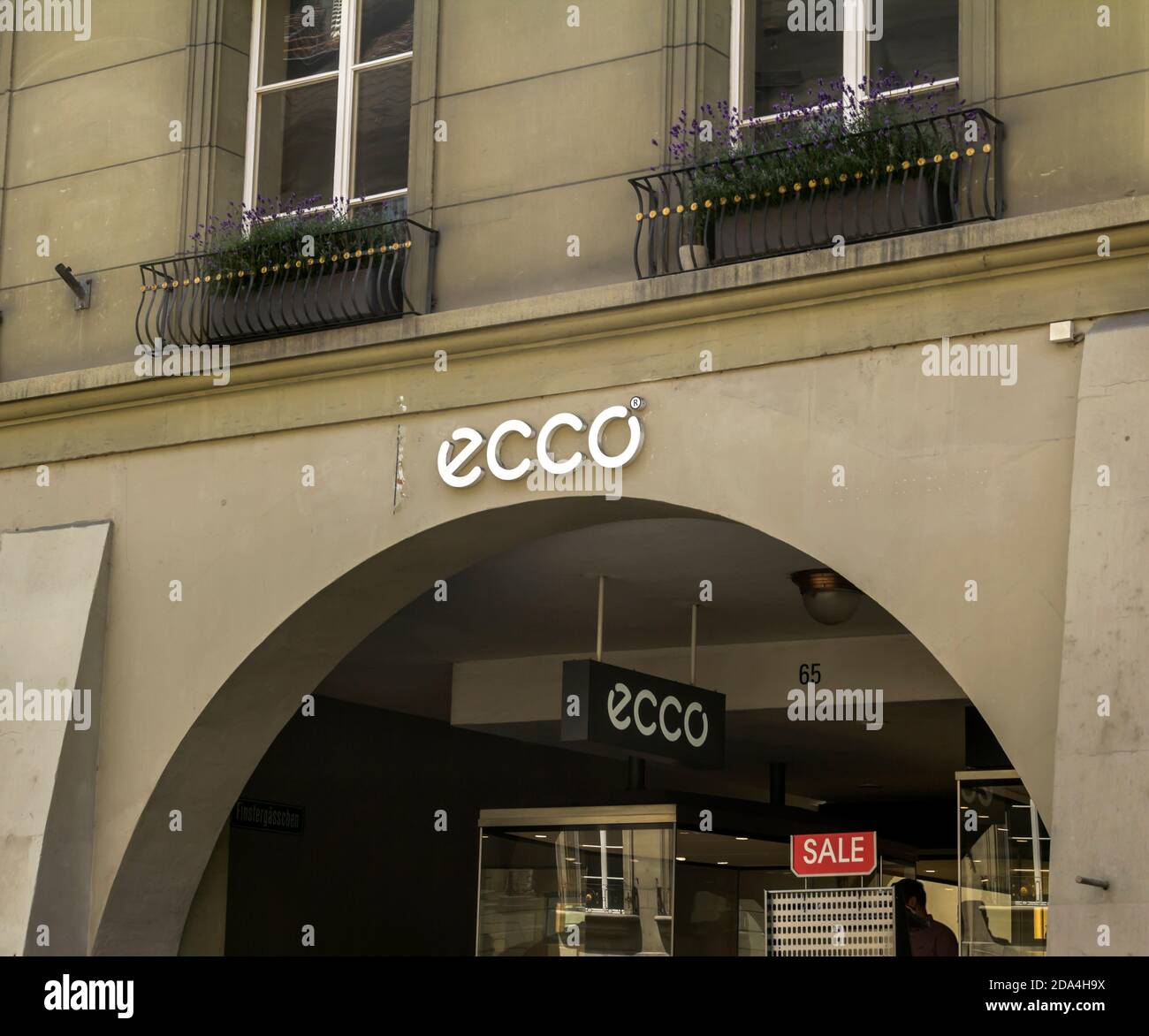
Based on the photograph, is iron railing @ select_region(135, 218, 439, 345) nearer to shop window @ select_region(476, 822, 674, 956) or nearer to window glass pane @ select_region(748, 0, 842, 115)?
window glass pane @ select_region(748, 0, 842, 115)

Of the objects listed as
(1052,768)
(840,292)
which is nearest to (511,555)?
(840,292)

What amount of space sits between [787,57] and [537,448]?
239 cm

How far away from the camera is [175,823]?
393 inches

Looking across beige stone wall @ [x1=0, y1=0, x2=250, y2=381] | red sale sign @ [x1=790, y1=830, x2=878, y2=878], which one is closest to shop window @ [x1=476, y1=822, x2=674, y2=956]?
red sale sign @ [x1=790, y1=830, x2=878, y2=878]

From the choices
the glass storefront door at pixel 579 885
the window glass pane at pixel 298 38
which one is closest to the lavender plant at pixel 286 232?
the window glass pane at pixel 298 38

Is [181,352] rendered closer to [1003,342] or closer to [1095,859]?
[1003,342]

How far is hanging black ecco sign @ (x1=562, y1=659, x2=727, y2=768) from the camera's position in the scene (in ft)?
29.9

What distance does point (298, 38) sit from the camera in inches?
432

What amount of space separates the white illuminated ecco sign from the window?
5.84ft

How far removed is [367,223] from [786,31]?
2.46m

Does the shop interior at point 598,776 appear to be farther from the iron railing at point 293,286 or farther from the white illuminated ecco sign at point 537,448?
the iron railing at point 293,286

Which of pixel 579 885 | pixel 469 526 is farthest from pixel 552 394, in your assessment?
pixel 579 885

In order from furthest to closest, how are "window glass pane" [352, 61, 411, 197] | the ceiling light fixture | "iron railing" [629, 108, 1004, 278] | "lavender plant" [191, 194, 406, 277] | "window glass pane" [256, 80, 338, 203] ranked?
the ceiling light fixture → "window glass pane" [256, 80, 338, 203] → "window glass pane" [352, 61, 411, 197] → "lavender plant" [191, 194, 406, 277] → "iron railing" [629, 108, 1004, 278]

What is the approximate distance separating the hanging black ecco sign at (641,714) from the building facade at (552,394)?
875mm
